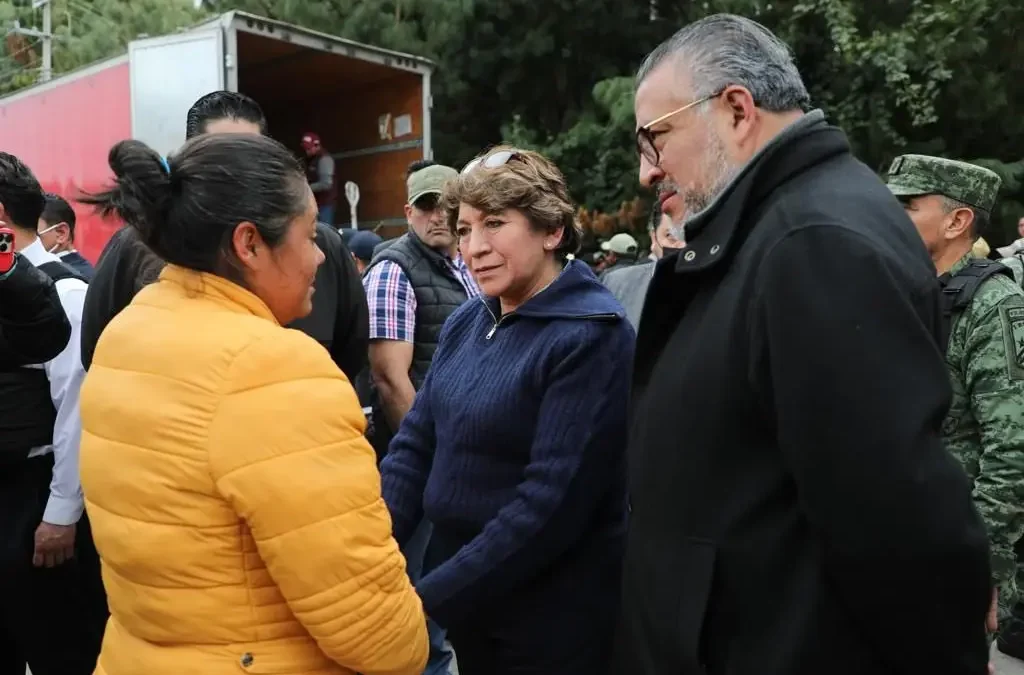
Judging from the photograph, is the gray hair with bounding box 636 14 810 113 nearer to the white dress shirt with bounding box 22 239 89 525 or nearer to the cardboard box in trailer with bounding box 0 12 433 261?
the white dress shirt with bounding box 22 239 89 525

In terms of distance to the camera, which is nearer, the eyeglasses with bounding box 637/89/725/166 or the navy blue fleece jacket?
the eyeglasses with bounding box 637/89/725/166

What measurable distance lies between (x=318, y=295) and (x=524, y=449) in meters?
1.22

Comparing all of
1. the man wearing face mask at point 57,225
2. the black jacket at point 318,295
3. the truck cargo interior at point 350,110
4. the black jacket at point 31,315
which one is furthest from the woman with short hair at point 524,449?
the truck cargo interior at point 350,110

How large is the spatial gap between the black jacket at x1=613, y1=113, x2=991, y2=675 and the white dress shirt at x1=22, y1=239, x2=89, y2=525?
2106 millimetres

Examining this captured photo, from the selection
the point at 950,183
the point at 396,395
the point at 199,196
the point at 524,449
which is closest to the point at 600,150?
the point at 396,395

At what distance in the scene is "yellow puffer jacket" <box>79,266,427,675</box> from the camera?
1447 millimetres

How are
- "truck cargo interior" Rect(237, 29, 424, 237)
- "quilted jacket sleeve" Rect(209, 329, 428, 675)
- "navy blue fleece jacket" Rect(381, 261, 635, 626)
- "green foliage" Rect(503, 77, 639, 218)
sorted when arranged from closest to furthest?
"quilted jacket sleeve" Rect(209, 329, 428, 675), "navy blue fleece jacket" Rect(381, 261, 635, 626), "truck cargo interior" Rect(237, 29, 424, 237), "green foliage" Rect(503, 77, 639, 218)

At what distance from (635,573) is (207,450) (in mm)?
779

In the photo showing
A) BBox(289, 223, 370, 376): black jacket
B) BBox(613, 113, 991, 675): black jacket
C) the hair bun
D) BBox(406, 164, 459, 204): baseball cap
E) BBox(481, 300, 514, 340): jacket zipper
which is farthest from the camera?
BBox(406, 164, 459, 204): baseball cap

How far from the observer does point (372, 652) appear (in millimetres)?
1565

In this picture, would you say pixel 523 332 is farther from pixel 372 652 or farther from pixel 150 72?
pixel 150 72

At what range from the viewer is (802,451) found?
4.19 feet

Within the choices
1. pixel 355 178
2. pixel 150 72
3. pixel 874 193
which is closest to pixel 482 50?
pixel 355 178

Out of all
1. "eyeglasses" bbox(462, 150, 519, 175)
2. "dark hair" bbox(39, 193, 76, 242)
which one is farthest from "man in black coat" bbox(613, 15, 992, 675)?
"dark hair" bbox(39, 193, 76, 242)
